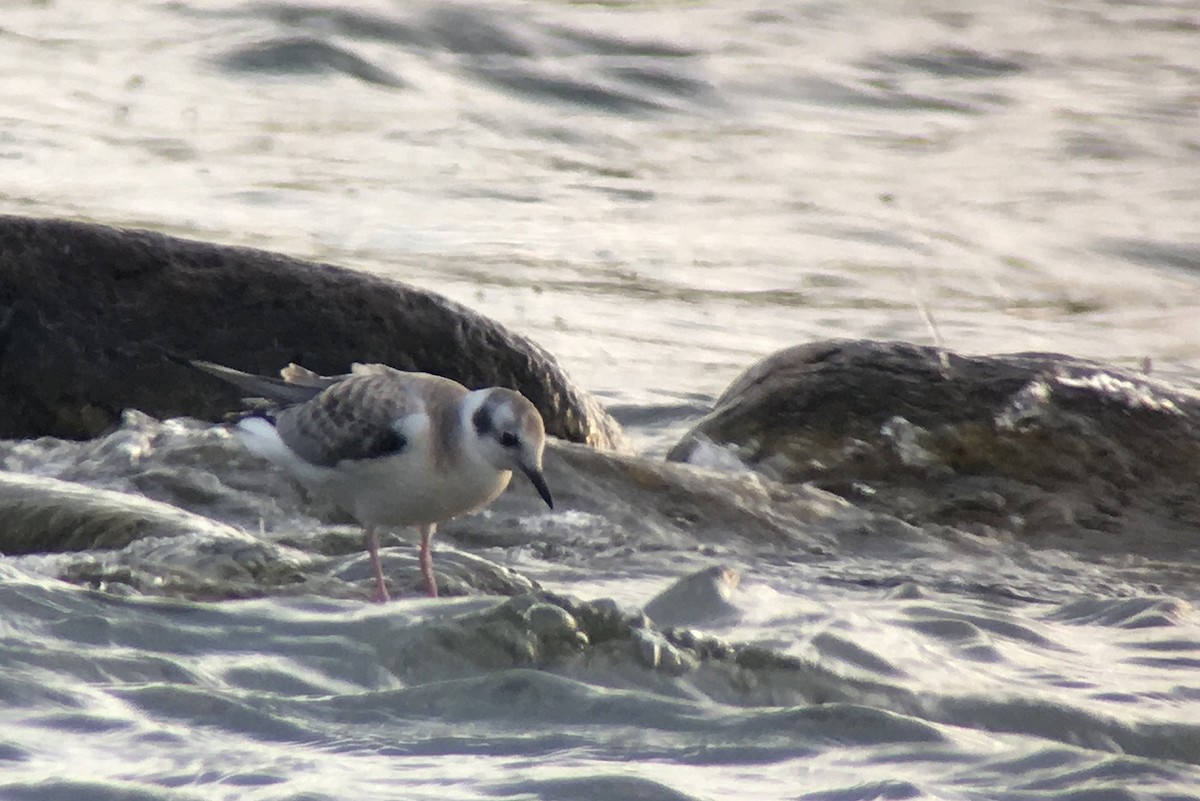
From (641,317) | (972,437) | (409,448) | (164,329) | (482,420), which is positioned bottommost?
(641,317)

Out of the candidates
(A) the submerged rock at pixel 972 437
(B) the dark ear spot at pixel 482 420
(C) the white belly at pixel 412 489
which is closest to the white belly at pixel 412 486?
(C) the white belly at pixel 412 489

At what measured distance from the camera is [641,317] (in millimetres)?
13641

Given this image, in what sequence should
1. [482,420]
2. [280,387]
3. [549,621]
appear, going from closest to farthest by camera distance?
[549,621] < [482,420] < [280,387]

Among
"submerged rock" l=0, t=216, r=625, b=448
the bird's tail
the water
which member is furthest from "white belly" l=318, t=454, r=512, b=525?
"submerged rock" l=0, t=216, r=625, b=448

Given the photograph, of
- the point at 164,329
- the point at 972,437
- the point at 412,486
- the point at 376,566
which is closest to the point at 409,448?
the point at 412,486

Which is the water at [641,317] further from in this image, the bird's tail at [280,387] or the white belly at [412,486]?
the bird's tail at [280,387]

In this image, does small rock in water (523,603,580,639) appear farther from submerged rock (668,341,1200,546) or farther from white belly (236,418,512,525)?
submerged rock (668,341,1200,546)

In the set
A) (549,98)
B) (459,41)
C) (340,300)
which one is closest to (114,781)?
(340,300)

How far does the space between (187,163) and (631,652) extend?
1171 cm

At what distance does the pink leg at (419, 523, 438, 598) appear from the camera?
662 cm

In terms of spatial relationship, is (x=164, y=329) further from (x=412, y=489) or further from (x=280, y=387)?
(x=412, y=489)

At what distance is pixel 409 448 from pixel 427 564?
44 centimetres

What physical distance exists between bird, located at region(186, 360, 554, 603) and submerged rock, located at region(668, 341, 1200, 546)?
2.63 meters

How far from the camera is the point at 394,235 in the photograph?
49.3 feet
